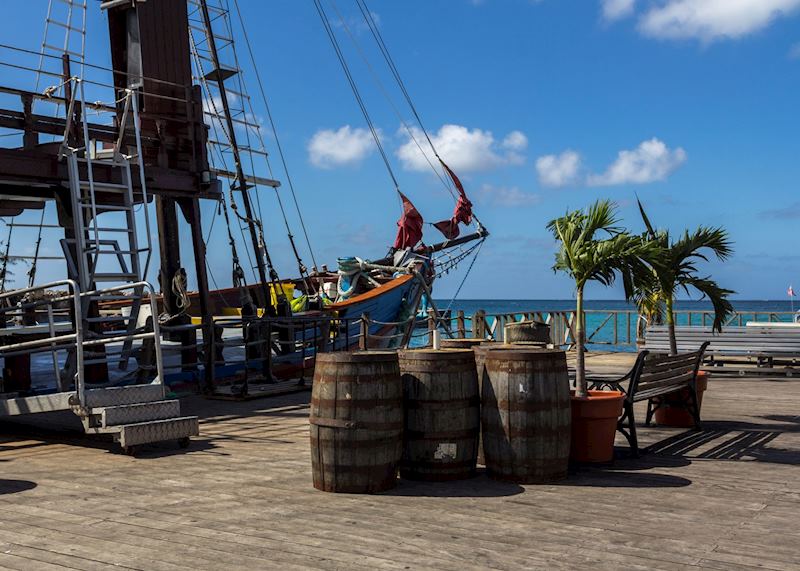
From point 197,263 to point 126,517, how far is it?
809 centimetres

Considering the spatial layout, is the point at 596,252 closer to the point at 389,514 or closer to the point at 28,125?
the point at 389,514

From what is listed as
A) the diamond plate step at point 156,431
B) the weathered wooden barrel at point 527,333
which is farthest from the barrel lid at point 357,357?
the weathered wooden barrel at point 527,333

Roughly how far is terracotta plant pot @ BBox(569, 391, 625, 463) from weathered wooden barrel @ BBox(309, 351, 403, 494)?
166 centimetres

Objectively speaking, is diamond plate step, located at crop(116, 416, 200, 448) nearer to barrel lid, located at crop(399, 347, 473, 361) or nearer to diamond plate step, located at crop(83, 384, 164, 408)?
diamond plate step, located at crop(83, 384, 164, 408)

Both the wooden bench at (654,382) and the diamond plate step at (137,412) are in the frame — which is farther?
the diamond plate step at (137,412)

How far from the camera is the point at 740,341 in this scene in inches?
623

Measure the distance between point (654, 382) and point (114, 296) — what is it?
6853mm

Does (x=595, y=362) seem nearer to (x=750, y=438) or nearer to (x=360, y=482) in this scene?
(x=750, y=438)

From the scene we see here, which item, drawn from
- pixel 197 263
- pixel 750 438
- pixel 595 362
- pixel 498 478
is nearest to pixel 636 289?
pixel 750 438

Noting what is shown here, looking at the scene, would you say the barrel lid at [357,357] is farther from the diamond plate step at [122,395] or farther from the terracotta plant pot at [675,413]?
the terracotta plant pot at [675,413]

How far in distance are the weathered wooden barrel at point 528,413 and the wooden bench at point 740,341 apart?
983cm

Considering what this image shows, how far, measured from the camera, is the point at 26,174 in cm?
1026

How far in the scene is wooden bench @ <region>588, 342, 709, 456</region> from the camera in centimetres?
735

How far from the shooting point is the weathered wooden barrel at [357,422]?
231 inches
